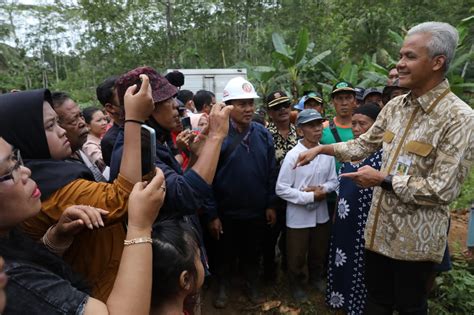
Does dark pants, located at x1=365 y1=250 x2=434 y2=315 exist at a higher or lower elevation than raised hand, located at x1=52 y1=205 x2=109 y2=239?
lower

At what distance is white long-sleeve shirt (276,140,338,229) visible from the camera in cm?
314

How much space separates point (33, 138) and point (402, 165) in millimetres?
Result: 1931

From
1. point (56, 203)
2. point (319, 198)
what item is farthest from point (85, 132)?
point (319, 198)

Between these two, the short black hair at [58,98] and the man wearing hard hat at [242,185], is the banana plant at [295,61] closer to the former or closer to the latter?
the man wearing hard hat at [242,185]

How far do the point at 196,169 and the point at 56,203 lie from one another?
1.92 ft

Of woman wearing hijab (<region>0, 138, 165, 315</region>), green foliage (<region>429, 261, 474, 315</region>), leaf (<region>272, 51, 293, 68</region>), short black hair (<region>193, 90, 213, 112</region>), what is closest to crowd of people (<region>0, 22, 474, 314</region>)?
woman wearing hijab (<region>0, 138, 165, 315</region>)

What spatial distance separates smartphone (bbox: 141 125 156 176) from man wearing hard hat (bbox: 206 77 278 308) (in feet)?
5.34

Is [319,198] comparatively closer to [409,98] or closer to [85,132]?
[409,98]

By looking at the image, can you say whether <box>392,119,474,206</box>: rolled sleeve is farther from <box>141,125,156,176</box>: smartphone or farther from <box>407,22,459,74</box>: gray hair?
<box>141,125,156,176</box>: smartphone

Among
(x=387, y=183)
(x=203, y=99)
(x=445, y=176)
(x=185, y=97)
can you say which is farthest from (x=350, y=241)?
(x=185, y=97)

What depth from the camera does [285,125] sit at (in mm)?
3801

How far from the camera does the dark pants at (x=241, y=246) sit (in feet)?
10.8

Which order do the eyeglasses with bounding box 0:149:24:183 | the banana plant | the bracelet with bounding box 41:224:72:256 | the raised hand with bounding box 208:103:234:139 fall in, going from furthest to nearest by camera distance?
the banana plant → the raised hand with bounding box 208:103:234:139 → the bracelet with bounding box 41:224:72:256 → the eyeglasses with bounding box 0:149:24:183

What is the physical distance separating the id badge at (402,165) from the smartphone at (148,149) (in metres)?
1.46
